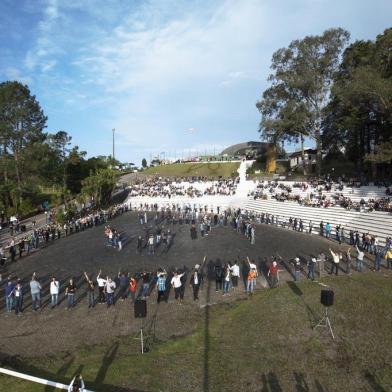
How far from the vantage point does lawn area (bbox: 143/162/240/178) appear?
6975cm

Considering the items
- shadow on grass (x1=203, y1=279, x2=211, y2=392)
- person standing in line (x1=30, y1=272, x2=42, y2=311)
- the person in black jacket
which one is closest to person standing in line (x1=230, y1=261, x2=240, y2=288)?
the person in black jacket

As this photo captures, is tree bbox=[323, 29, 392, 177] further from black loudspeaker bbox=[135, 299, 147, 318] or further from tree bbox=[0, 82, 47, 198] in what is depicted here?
tree bbox=[0, 82, 47, 198]

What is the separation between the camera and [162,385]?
27.9 ft

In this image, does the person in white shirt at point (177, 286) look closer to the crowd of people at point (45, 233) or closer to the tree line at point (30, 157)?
the crowd of people at point (45, 233)

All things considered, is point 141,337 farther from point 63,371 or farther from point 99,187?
point 99,187

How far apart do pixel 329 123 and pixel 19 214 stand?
4097 cm

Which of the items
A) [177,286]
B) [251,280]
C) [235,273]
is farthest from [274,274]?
[177,286]

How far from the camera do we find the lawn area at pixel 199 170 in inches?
2746

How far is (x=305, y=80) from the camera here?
43000mm

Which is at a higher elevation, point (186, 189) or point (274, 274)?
point (186, 189)

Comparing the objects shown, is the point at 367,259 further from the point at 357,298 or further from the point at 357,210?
the point at 357,210

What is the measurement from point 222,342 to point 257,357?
1358 mm

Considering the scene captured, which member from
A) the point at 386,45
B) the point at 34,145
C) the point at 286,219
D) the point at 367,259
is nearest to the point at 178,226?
the point at 286,219

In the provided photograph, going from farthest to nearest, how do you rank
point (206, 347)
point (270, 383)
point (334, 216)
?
point (334, 216) < point (206, 347) < point (270, 383)
